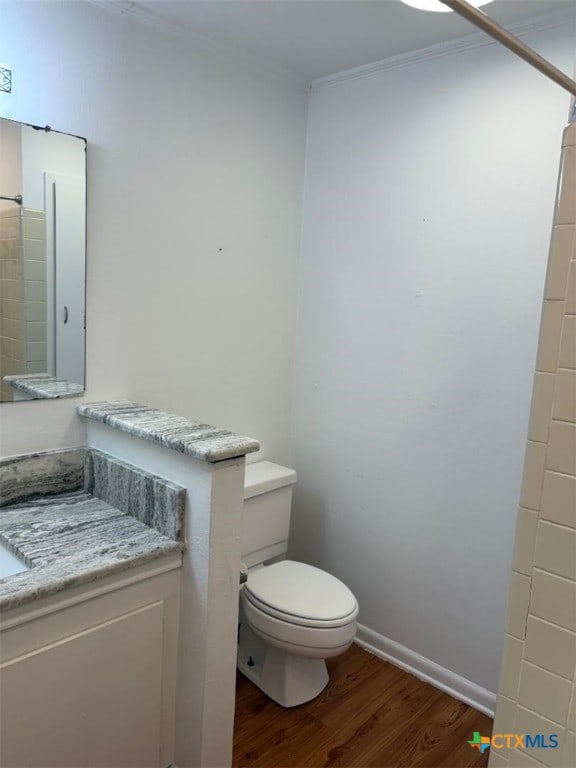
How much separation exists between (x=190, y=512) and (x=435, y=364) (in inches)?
41.3

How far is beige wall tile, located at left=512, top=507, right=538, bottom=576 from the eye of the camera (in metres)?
0.96

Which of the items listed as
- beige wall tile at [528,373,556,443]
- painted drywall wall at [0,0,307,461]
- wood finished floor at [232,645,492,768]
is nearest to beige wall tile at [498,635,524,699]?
beige wall tile at [528,373,556,443]

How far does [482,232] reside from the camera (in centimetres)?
183

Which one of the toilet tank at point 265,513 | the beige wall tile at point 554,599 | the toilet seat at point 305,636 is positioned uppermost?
the beige wall tile at point 554,599

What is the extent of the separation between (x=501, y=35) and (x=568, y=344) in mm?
507

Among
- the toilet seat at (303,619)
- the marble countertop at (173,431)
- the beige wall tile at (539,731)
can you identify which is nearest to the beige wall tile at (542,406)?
the beige wall tile at (539,731)

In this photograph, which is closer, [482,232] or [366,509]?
[482,232]

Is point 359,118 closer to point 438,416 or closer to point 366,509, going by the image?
point 438,416

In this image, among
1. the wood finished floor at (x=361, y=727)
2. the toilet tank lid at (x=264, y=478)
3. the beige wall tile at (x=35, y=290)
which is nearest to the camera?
the beige wall tile at (x=35, y=290)

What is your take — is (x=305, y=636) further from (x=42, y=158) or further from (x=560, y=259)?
(x=42, y=158)

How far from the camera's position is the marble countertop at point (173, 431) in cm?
131

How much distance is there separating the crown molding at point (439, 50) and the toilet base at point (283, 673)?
2.08m

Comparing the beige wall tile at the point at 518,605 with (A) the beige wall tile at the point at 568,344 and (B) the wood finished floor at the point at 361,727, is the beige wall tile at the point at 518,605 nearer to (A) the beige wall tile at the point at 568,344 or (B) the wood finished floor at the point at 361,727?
(A) the beige wall tile at the point at 568,344

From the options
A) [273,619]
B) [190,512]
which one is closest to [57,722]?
[190,512]
